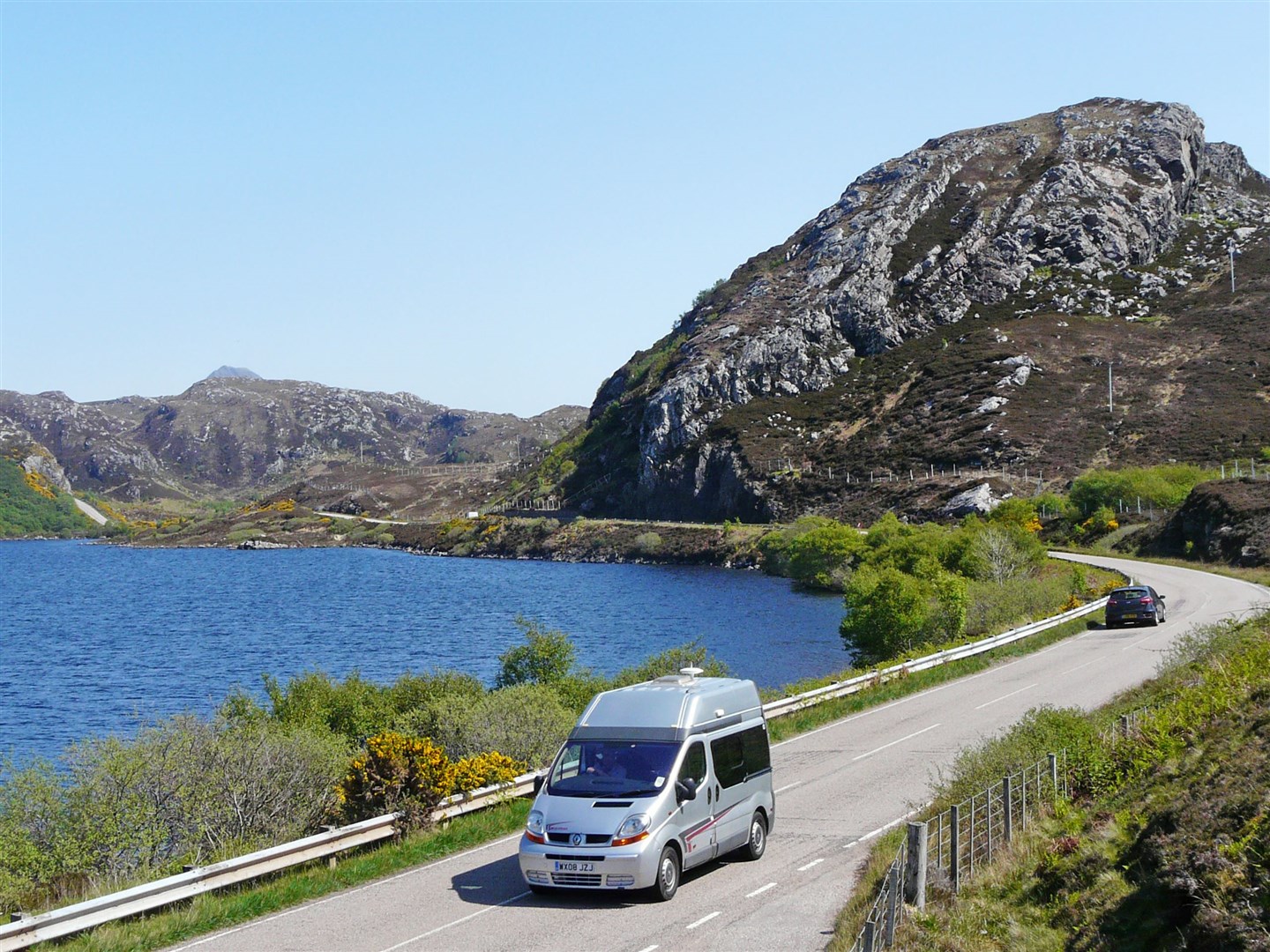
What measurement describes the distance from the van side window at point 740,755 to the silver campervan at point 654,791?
0.01 meters

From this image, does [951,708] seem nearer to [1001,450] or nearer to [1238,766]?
[1238,766]

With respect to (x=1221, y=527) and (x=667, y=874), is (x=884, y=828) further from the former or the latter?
(x=1221, y=527)

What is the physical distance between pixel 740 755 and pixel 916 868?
3896 millimetres

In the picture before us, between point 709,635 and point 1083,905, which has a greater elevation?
point 1083,905

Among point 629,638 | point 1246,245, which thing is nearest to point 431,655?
point 629,638

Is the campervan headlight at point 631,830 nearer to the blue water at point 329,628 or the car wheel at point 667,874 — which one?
the car wheel at point 667,874

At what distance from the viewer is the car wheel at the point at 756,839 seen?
1512 cm

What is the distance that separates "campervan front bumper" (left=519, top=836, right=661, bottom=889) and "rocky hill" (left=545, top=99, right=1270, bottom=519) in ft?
343

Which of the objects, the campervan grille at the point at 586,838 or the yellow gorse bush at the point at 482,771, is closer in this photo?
the campervan grille at the point at 586,838

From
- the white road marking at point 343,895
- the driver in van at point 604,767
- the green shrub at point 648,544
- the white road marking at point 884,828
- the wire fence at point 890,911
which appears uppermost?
the driver in van at point 604,767

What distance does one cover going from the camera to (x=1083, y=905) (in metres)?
10.7

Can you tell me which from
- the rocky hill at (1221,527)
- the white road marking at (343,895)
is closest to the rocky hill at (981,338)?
the rocky hill at (1221,527)

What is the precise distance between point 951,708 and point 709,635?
3900cm

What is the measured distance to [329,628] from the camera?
73188 mm
